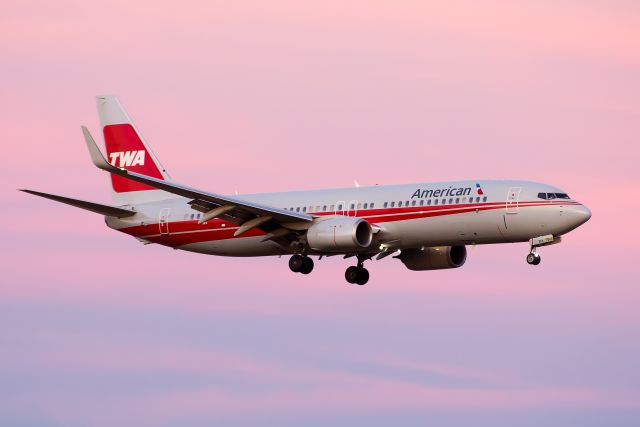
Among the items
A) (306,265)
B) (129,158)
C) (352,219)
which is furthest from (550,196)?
(129,158)

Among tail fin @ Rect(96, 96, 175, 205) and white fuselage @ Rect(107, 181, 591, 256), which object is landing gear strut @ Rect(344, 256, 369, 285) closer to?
white fuselage @ Rect(107, 181, 591, 256)

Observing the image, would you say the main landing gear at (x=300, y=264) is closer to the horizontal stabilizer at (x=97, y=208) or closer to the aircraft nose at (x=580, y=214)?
the horizontal stabilizer at (x=97, y=208)

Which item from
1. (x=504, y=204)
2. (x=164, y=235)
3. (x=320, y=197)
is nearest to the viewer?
(x=504, y=204)

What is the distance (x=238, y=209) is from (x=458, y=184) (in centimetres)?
1099

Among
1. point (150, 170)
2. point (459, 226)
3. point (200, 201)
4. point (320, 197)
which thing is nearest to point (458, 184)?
point (459, 226)

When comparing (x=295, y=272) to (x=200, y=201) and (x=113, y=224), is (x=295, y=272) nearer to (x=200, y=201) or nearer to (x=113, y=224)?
(x=200, y=201)

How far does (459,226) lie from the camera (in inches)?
2972

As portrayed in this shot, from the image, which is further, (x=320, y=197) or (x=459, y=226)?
(x=320, y=197)

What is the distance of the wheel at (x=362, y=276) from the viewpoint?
83.5m

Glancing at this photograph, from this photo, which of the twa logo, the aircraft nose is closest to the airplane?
the aircraft nose

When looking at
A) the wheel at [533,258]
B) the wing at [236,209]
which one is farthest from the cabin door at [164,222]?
the wheel at [533,258]

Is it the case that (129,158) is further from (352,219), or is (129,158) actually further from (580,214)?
(580,214)

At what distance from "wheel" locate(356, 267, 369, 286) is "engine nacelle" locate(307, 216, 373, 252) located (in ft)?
22.0

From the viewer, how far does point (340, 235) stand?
76.1 meters
